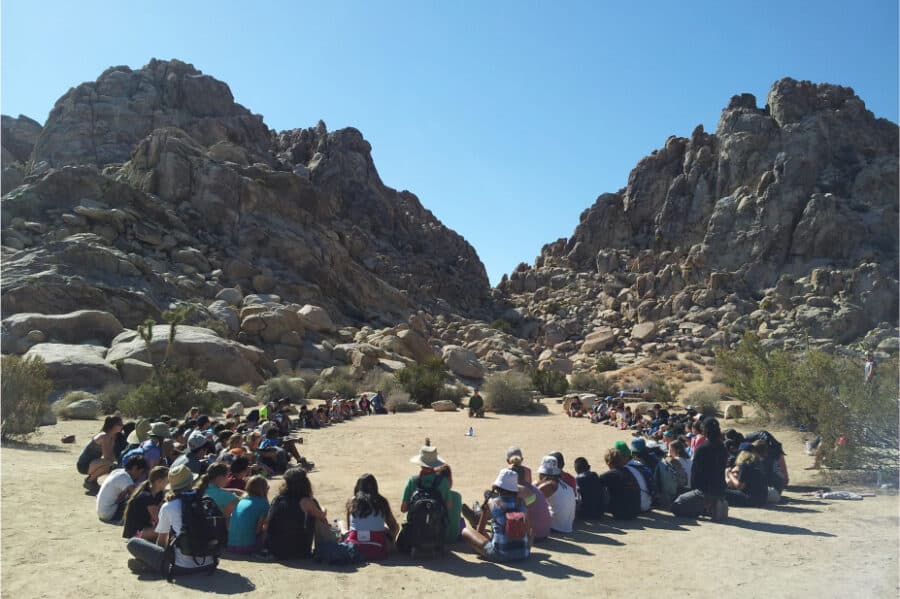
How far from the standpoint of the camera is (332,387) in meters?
26.4

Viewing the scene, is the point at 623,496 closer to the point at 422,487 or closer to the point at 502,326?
the point at 422,487

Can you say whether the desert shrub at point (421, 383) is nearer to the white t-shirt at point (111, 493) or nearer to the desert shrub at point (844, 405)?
the desert shrub at point (844, 405)

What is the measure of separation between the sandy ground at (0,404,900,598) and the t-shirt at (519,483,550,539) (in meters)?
0.21

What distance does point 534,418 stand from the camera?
954 inches

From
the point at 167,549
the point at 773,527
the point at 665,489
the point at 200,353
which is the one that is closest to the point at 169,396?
the point at 200,353

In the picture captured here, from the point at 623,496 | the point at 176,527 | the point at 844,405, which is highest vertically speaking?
the point at 844,405

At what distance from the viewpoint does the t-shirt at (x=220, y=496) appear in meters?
6.90

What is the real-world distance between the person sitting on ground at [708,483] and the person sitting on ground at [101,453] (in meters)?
8.70

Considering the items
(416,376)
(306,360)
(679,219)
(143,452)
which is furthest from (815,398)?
(679,219)

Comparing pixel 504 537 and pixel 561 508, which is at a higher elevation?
pixel 561 508

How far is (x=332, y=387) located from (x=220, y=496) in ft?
64.6

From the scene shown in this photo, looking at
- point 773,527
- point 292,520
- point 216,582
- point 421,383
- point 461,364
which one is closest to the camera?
point 216,582

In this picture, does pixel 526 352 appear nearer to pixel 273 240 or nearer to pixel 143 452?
pixel 273 240

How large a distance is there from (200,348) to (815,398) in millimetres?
21564
